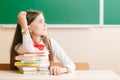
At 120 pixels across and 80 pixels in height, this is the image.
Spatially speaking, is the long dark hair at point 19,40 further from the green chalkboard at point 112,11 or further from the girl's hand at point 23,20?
the green chalkboard at point 112,11

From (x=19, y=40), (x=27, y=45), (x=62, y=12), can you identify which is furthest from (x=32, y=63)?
(x=62, y=12)

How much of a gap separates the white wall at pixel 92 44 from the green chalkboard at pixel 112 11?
133mm

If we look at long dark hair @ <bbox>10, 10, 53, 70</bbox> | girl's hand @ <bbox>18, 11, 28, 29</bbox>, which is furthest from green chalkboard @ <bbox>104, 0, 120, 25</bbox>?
girl's hand @ <bbox>18, 11, 28, 29</bbox>

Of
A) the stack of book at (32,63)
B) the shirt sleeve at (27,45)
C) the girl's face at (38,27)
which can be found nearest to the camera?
the stack of book at (32,63)

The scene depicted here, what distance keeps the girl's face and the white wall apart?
1.11 m

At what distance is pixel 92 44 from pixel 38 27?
1.30 m

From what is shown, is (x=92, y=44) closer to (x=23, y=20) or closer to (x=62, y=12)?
(x=62, y=12)

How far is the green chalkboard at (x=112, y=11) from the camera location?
337cm

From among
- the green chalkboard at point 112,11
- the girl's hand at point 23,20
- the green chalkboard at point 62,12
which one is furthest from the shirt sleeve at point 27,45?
the green chalkboard at point 112,11

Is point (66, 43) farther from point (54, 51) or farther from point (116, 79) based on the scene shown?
point (116, 79)

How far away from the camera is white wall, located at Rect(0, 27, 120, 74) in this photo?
11.2 ft

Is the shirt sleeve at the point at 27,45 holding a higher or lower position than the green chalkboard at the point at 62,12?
lower

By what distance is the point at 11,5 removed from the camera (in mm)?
3381

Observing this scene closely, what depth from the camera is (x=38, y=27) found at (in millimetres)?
2262
